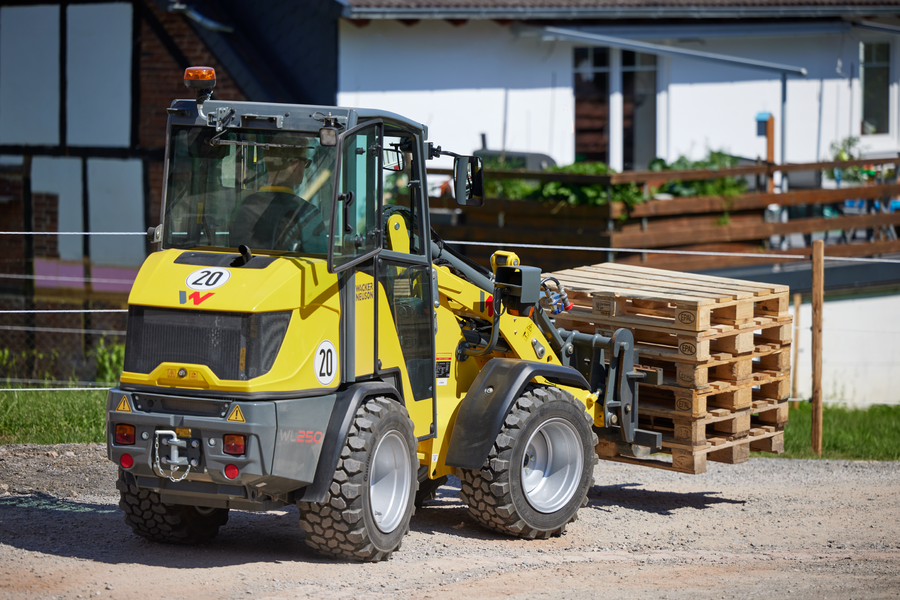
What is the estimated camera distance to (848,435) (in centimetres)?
1148

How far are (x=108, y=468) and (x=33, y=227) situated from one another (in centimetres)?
Result: 923

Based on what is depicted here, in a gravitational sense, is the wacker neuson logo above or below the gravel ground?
above

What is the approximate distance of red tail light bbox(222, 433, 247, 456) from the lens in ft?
18.6

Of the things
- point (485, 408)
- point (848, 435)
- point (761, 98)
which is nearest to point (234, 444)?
point (485, 408)

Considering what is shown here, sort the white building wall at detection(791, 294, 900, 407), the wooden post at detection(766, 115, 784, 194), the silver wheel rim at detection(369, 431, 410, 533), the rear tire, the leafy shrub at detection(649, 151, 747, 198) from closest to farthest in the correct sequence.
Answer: the silver wheel rim at detection(369, 431, 410, 533), the rear tire, the leafy shrub at detection(649, 151, 747, 198), the wooden post at detection(766, 115, 784, 194), the white building wall at detection(791, 294, 900, 407)

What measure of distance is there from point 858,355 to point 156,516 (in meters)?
11.2

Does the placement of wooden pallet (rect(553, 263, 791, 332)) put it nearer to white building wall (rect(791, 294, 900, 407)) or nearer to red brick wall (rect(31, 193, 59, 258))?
white building wall (rect(791, 294, 900, 407))

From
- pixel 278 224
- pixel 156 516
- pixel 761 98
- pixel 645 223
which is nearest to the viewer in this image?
pixel 278 224

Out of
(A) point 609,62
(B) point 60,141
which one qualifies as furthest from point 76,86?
(A) point 609,62

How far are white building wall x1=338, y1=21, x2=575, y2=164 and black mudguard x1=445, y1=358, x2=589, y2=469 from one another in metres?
7.95

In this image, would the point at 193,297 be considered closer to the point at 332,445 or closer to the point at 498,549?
the point at 332,445

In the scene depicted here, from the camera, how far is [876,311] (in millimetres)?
15461

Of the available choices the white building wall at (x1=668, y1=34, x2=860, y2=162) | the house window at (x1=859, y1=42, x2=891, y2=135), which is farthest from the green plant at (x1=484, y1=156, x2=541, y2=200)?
the house window at (x1=859, y1=42, x2=891, y2=135)

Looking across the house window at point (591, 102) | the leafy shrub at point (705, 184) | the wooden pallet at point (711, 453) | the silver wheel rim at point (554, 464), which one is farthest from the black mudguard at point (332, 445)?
the house window at point (591, 102)
